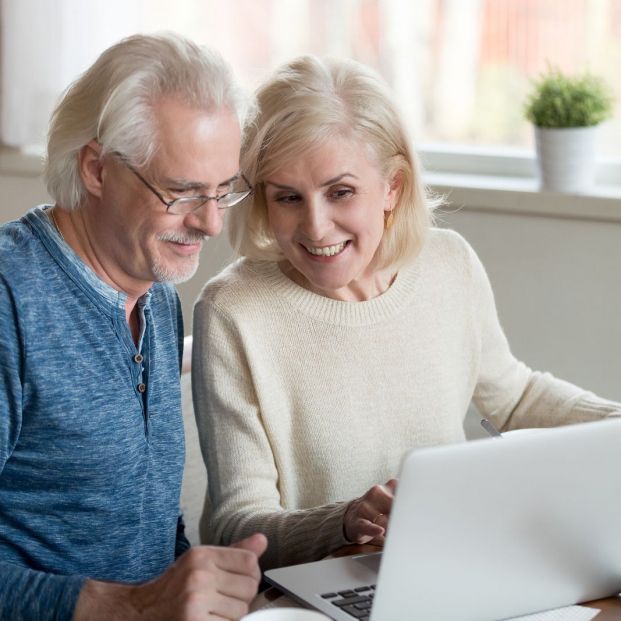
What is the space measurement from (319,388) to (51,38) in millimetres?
1786

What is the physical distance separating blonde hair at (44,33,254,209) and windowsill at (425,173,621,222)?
1328 millimetres

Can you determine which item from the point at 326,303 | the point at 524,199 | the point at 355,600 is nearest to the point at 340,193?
the point at 326,303

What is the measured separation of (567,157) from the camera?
2.82 m

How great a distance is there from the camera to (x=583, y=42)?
3.00 m

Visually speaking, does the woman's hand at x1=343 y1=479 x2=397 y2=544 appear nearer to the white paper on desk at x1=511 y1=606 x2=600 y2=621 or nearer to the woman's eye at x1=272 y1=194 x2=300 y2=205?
the white paper on desk at x1=511 y1=606 x2=600 y2=621

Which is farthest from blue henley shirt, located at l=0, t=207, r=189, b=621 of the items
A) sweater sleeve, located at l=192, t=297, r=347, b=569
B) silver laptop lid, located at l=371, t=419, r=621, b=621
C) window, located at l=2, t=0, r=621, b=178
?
window, located at l=2, t=0, r=621, b=178

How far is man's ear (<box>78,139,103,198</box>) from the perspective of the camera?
1.55 meters

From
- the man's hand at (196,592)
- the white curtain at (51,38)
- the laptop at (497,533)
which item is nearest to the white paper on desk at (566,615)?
the laptop at (497,533)

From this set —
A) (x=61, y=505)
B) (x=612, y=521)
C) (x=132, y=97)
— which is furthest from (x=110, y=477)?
(x=612, y=521)

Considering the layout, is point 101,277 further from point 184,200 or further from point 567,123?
point 567,123

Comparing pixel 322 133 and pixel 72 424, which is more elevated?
pixel 322 133

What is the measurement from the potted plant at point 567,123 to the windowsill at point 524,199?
5 cm

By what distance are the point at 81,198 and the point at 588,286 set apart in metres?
1.56

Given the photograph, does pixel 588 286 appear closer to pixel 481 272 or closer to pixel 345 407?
pixel 481 272
